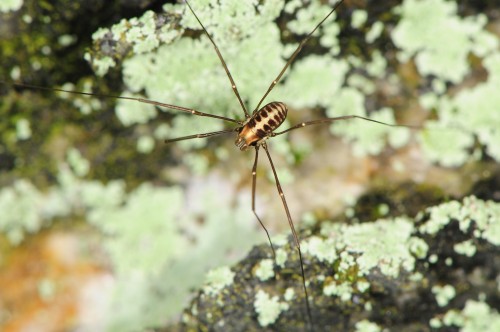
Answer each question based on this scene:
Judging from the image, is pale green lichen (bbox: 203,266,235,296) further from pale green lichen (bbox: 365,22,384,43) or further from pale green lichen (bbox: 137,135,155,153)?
pale green lichen (bbox: 365,22,384,43)

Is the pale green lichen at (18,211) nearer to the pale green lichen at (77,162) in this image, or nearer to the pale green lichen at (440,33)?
the pale green lichen at (77,162)

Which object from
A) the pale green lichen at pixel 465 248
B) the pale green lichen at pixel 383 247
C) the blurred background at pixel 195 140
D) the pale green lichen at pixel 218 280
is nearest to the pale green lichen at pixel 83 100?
the blurred background at pixel 195 140

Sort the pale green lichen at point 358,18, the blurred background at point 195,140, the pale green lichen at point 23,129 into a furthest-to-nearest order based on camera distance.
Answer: the pale green lichen at point 23,129
the pale green lichen at point 358,18
the blurred background at point 195,140

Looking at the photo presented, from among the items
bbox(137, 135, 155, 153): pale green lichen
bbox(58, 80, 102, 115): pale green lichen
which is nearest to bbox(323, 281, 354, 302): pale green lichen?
bbox(137, 135, 155, 153): pale green lichen

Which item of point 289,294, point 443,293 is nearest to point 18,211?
point 289,294

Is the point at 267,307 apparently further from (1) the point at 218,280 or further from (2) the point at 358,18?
(2) the point at 358,18

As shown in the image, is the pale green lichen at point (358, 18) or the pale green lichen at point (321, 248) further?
the pale green lichen at point (358, 18)
